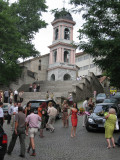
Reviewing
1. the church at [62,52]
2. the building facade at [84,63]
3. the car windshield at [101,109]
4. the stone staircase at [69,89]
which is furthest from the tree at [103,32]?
the building facade at [84,63]

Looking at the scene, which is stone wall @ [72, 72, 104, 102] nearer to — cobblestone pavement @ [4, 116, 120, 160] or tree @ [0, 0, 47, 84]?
tree @ [0, 0, 47, 84]

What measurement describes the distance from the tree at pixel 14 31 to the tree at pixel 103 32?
61.9 feet

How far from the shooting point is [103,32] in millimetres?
16375

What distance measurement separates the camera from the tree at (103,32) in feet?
50.6

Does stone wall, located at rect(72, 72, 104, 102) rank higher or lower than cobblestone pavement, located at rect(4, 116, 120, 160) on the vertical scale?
higher

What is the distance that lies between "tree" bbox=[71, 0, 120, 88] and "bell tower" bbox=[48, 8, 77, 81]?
124ft

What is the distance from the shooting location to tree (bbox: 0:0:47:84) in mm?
34678

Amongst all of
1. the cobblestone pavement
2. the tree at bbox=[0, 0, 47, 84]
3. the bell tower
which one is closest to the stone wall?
Answer: the tree at bbox=[0, 0, 47, 84]

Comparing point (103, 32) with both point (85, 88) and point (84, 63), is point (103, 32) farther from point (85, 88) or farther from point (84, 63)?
point (84, 63)

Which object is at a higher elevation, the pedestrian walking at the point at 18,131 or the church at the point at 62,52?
the church at the point at 62,52

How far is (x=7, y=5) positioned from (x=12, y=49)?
6958 millimetres

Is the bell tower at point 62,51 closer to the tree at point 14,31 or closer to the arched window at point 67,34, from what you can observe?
the arched window at point 67,34

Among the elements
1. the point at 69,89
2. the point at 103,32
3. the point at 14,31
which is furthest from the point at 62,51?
the point at 103,32

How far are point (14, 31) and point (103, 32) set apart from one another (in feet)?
71.1
